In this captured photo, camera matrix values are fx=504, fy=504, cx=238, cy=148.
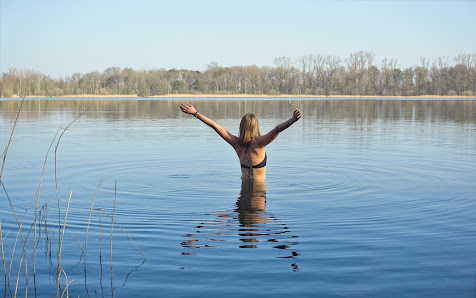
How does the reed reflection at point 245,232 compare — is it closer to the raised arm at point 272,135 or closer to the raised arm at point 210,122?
the raised arm at point 272,135

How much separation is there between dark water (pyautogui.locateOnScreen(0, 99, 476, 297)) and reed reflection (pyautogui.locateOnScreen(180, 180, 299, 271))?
2cm

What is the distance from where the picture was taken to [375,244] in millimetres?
6867

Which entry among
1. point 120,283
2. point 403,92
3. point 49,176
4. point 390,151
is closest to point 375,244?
point 120,283

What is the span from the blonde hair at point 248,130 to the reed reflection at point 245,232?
1.21 m

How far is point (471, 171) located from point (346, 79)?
136 metres

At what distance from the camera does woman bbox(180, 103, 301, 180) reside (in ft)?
30.2

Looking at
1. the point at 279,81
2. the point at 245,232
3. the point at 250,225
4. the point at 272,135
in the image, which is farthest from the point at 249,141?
the point at 279,81

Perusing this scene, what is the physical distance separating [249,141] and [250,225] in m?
2.28

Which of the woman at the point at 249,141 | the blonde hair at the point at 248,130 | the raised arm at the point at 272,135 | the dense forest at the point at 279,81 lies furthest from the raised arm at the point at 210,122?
the dense forest at the point at 279,81

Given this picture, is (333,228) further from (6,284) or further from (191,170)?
(191,170)

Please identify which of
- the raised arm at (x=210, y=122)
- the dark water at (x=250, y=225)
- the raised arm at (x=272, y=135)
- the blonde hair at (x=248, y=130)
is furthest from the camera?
the blonde hair at (x=248, y=130)

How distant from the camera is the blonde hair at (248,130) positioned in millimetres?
9474

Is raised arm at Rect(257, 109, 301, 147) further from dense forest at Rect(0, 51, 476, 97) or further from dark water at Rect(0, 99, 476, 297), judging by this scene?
dense forest at Rect(0, 51, 476, 97)

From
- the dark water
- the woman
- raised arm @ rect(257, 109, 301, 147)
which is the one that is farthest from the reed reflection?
raised arm @ rect(257, 109, 301, 147)
